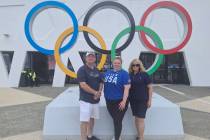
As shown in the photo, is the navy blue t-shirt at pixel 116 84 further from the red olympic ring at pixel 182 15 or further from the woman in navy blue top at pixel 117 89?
the red olympic ring at pixel 182 15

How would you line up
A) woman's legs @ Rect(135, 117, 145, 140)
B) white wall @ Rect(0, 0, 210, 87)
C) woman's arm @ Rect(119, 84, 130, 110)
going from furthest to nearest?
white wall @ Rect(0, 0, 210, 87), woman's legs @ Rect(135, 117, 145, 140), woman's arm @ Rect(119, 84, 130, 110)

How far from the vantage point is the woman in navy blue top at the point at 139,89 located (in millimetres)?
5938

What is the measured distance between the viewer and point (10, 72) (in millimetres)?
22312

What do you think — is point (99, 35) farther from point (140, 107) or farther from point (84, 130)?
point (84, 130)

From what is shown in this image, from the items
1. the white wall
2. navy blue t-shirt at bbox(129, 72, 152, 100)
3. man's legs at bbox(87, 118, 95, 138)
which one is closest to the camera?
navy blue t-shirt at bbox(129, 72, 152, 100)

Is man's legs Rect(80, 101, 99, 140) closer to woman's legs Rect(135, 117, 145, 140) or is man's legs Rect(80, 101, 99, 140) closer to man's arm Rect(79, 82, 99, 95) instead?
man's arm Rect(79, 82, 99, 95)

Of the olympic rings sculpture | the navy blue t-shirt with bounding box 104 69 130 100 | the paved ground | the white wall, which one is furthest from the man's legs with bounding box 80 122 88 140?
the white wall

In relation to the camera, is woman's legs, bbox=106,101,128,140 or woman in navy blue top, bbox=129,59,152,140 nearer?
woman's legs, bbox=106,101,128,140

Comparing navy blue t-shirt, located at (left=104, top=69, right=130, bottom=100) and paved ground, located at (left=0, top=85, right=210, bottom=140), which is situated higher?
navy blue t-shirt, located at (left=104, top=69, right=130, bottom=100)

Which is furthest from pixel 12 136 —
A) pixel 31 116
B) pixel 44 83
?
pixel 44 83

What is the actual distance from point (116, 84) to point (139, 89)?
1.60 feet

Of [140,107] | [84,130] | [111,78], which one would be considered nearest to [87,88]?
[111,78]

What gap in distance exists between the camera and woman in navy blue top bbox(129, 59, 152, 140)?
594 cm

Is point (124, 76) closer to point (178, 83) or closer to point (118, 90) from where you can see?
point (118, 90)
